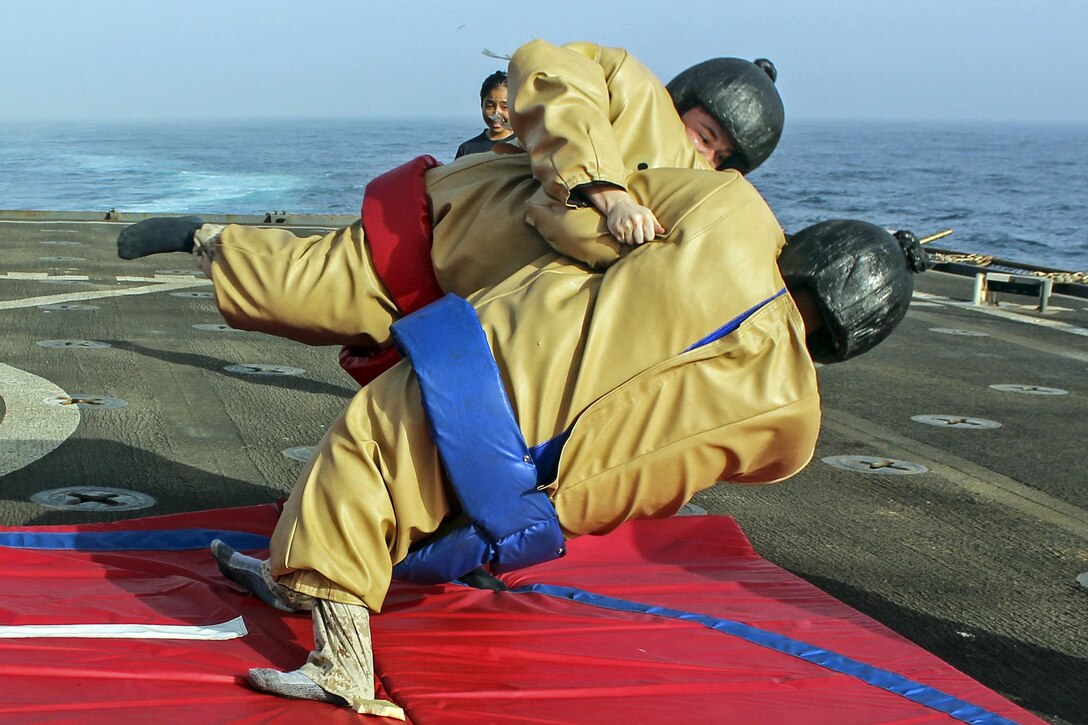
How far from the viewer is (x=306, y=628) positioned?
3217 millimetres

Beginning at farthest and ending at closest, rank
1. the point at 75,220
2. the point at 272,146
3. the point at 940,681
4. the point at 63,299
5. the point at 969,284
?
the point at 272,146, the point at 75,220, the point at 969,284, the point at 63,299, the point at 940,681

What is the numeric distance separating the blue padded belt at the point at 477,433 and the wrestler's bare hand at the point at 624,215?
1.17 ft

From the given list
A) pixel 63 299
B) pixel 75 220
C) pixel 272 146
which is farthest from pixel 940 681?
pixel 272 146

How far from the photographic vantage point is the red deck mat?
2764 millimetres

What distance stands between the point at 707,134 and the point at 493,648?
1.43 m

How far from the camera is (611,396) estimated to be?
2.71 meters

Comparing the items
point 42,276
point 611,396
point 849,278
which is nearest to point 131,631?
point 611,396

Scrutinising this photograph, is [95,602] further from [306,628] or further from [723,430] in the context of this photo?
[723,430]

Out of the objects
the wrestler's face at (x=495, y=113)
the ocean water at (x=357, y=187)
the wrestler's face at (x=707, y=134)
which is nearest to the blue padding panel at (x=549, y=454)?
the wrestler's face at (x=707, y=134)

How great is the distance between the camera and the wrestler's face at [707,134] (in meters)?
3.35

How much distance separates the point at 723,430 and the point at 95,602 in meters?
1.69

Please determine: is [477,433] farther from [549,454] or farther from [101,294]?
[101,294]

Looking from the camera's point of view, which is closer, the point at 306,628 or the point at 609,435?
the point at 609,435

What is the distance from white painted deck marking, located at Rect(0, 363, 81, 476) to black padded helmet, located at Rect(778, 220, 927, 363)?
344 cm
